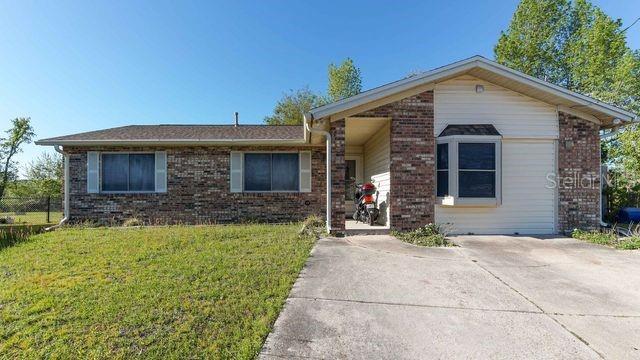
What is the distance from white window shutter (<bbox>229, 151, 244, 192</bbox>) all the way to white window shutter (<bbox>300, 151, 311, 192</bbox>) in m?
2.06

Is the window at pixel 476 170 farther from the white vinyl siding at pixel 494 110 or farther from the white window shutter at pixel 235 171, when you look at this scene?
the white window shutter at pixel 235 171

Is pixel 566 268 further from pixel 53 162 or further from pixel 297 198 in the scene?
pixel 53 162

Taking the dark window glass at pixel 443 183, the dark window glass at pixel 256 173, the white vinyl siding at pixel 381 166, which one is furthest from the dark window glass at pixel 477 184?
the dark window glass at pixel 256 173

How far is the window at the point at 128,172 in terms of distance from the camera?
9.77 meters

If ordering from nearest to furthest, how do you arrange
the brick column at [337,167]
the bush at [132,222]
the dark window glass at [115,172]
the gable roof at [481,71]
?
1. the gable roof at [481,71]
2. the brick column at [337,167]
3. the bush at [132,222]
4. the dark window glass at [115,172]

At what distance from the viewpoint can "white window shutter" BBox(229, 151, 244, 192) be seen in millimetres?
9820

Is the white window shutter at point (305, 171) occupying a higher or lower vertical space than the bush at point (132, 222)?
higher

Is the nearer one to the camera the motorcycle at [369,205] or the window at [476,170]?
the window at [476,170]

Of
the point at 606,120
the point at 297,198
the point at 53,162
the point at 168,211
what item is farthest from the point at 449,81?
the point at 53,162

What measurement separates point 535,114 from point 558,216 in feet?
8.90

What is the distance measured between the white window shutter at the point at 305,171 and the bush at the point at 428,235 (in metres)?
3.76

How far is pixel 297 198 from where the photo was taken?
32.5ft

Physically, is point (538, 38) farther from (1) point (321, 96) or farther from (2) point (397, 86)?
(2) point (397, 86)

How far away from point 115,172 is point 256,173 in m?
4.72
